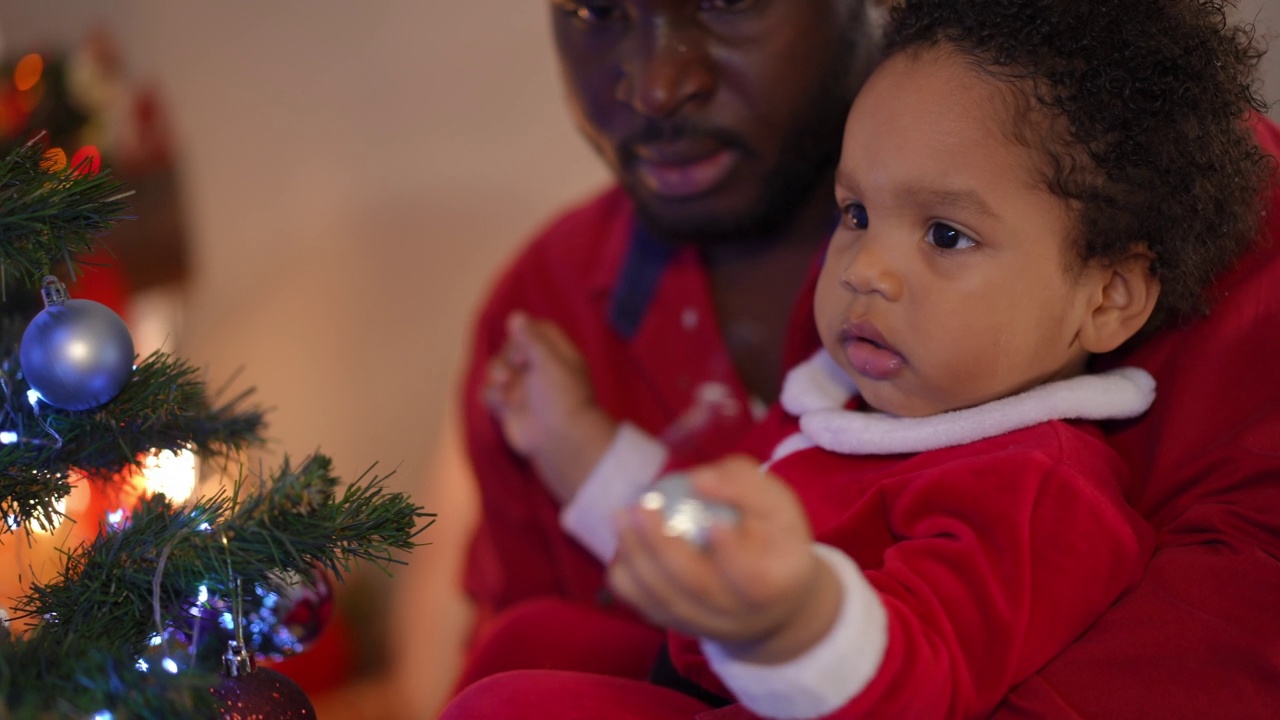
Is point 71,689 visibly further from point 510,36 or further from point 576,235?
point 510,36

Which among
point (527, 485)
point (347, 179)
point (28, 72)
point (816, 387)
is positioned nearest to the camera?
point (816, 387)

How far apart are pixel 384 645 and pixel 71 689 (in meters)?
1.38

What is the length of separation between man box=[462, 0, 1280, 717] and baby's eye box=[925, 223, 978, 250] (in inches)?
8.3

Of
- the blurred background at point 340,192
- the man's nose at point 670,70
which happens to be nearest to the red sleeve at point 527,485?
the man's nose at point 670,70

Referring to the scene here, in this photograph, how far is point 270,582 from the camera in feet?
2.17

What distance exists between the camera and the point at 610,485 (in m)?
1.05

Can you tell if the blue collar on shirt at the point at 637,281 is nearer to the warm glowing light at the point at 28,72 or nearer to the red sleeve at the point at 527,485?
the red sleeve at the point at 527,485

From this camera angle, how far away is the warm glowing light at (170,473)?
0.76 m

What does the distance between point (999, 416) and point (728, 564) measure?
0.31 metres

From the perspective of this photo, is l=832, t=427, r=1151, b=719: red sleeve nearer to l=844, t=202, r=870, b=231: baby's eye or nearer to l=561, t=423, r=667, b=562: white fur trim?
l=844, t=202, r=870, b=231: baby's eye

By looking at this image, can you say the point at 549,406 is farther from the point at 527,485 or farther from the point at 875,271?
the point at 875,271

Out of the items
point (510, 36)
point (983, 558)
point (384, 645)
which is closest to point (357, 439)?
point (384, 645)

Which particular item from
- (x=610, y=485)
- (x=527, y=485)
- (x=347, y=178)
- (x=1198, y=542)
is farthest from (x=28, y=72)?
(x=1198, y=542)

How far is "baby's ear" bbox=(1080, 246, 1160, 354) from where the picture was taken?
2.41 ft
